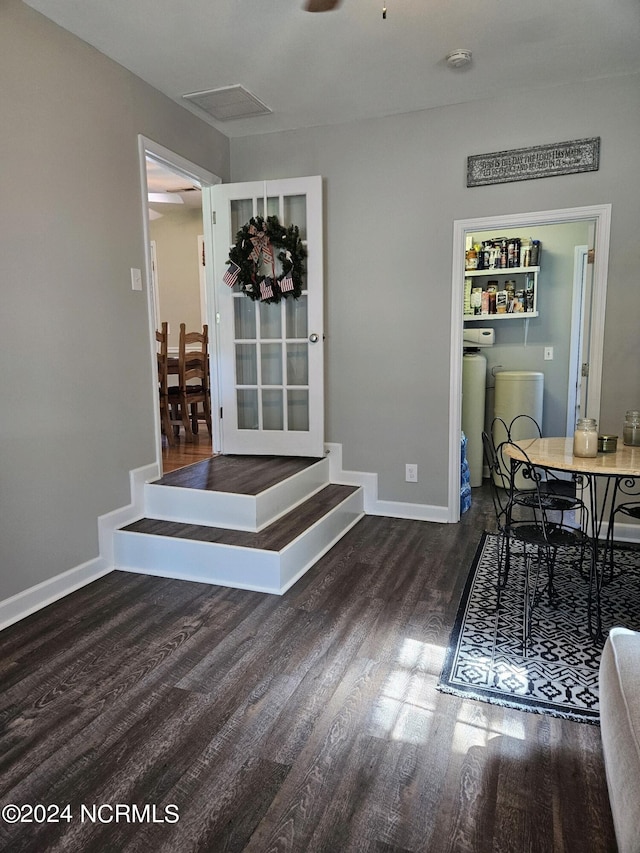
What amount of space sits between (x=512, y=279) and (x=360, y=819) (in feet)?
14.3

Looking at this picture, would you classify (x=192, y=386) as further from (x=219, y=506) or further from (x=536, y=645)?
(x=536, y=645)

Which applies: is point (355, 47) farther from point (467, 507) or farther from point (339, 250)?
point (467, 507)

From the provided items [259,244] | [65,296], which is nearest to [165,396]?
[259,244]

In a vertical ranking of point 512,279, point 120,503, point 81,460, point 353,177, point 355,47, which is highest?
point 355,47

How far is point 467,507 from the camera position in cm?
408

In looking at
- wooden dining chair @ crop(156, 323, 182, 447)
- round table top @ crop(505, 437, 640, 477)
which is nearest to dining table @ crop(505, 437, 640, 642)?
round table top @ crop(505, 437, 640, 477)

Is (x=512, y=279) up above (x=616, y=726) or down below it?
above

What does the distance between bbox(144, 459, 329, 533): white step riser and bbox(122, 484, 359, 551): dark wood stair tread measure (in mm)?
42

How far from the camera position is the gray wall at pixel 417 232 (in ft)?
10.5

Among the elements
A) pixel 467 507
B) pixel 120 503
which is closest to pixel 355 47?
pixel 120 503

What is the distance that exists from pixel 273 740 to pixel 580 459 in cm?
161

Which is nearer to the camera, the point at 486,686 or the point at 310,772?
the point at 310,772

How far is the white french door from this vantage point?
3.87 metres

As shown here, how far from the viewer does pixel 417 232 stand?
3.66 metres
